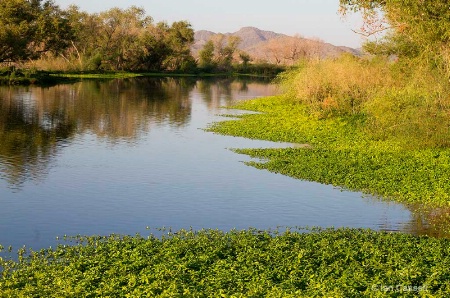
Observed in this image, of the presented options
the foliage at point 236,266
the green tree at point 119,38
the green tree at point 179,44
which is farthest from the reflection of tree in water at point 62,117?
the green tree at point 179,44

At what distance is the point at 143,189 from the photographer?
2180cm

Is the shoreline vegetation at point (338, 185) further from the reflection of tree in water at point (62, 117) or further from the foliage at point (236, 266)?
the reflection of tree in water at point (62, 117)

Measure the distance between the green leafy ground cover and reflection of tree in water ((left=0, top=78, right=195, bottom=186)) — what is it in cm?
668

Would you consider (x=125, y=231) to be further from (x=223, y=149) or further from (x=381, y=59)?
(x=381, y=59)

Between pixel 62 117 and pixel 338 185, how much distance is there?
81.2ft

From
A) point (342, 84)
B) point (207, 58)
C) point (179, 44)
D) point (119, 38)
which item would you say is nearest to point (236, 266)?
point (342, 84)

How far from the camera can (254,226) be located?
57.6 ft

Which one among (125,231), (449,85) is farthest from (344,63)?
(125,231)

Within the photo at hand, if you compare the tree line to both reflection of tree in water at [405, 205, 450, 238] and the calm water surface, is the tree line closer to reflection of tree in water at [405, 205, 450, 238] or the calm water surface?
the calm water surface

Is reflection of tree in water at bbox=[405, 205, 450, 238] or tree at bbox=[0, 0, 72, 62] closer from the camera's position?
reflection of tree in water at bbox=[405, 205, 450, 238]

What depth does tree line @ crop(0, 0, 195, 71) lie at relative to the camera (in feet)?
249

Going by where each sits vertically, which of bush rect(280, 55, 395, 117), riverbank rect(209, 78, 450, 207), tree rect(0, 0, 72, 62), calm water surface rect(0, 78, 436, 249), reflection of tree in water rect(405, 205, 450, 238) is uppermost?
tree rect(0, 0, 72, 62)

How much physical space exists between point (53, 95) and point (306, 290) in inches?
1960

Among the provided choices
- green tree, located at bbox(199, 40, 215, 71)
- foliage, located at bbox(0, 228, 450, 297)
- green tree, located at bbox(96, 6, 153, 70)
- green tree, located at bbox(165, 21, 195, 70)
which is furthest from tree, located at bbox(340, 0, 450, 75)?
green tree, located at bbox(199, 40, 215, 71)
